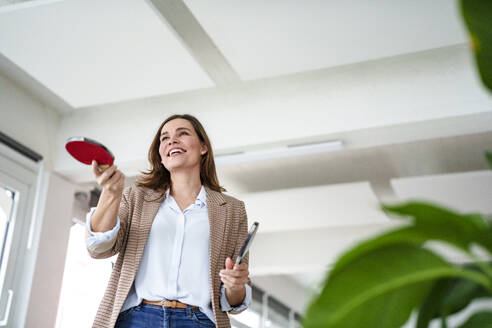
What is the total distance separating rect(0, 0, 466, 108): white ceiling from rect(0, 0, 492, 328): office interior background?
1 centimetres

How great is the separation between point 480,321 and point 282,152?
3.58 m

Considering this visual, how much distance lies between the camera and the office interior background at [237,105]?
2.82 m

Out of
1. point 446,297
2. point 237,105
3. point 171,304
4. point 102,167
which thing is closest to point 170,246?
point 171,304

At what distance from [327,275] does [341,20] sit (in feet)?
8.65

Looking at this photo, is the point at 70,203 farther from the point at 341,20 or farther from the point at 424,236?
the point at 424,236

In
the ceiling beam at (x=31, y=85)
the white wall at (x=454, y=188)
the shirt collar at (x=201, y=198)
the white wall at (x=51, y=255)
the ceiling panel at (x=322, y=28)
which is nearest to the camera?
the shirt collar at (x=201, y=198)

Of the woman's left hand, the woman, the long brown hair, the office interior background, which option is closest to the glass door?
the office interior background

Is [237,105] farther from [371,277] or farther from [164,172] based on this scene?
[371,277]

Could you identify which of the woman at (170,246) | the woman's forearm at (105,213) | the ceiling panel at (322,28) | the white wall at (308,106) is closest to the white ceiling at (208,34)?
the ceiling panel at (322,28)

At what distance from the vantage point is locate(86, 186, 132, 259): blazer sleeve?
1.65 m

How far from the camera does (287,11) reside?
270 cm

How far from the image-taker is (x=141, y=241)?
174 centimetres

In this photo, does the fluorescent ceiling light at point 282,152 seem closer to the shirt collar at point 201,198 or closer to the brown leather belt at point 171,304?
the shirt collar at point 201,198

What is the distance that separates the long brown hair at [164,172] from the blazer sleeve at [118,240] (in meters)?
0.10
